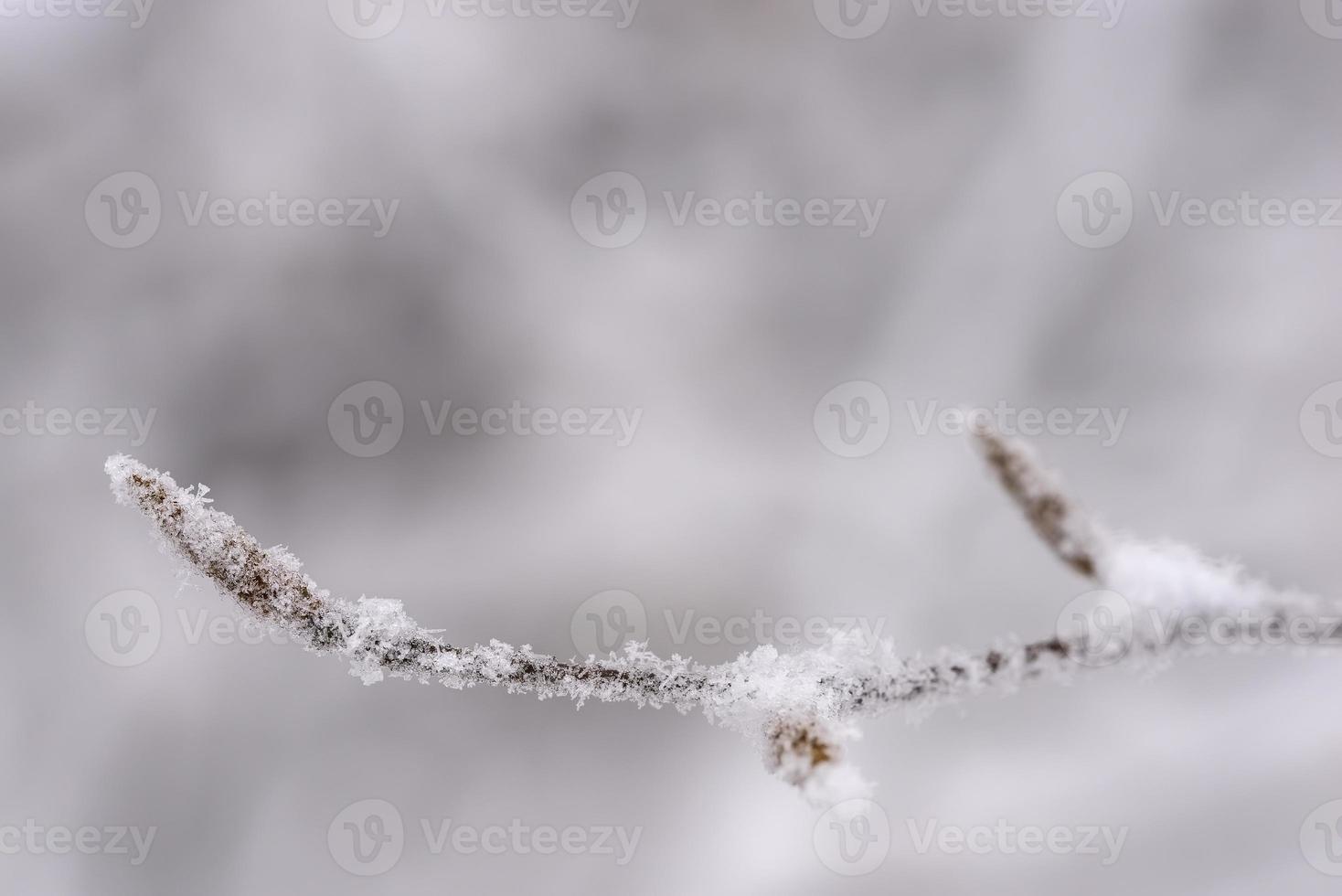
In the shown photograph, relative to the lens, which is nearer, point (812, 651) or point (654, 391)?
point (812, 651)

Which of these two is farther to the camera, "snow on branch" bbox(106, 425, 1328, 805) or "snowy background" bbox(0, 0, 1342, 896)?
"snowy background" bbox(0, 0, 1342, 896)

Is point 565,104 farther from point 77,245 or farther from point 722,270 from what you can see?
point 77,245

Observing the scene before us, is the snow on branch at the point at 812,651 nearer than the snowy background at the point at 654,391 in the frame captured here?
Yes

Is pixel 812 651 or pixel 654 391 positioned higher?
pixel 654 391

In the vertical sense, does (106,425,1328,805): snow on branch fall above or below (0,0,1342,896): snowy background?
below
